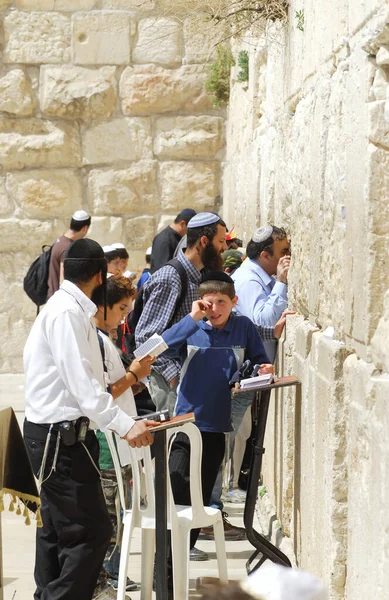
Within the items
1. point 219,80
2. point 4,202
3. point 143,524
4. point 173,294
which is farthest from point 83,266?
point 4,202

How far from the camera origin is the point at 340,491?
3.38m

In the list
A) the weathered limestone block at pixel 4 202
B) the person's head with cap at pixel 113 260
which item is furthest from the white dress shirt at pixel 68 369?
the weathered limestone block at pixel 4 202

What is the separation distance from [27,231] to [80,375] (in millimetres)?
7384

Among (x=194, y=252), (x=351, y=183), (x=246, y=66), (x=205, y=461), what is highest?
(x=246, y=66)

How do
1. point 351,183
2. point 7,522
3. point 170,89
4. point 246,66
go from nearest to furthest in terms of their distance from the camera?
point 351,183 → point 7,522 → point 246,66 → point 170,89

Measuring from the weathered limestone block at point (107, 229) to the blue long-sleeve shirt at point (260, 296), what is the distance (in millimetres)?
4979

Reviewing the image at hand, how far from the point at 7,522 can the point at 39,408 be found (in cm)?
249

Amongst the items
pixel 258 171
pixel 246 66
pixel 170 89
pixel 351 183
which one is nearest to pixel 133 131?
pixel 170 89

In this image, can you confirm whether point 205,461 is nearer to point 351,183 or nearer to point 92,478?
point 92,478

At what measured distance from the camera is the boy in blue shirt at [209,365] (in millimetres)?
4727

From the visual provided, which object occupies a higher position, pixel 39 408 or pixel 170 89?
pixel 170 89

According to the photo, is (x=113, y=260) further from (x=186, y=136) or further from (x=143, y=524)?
(x=143, y=524)

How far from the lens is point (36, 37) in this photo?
10906 millimetres

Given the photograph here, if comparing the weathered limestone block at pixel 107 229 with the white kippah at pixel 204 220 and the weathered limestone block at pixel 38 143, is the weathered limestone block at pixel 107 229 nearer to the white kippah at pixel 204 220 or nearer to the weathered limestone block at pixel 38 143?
the weathered limestone block at pixel 38 143
